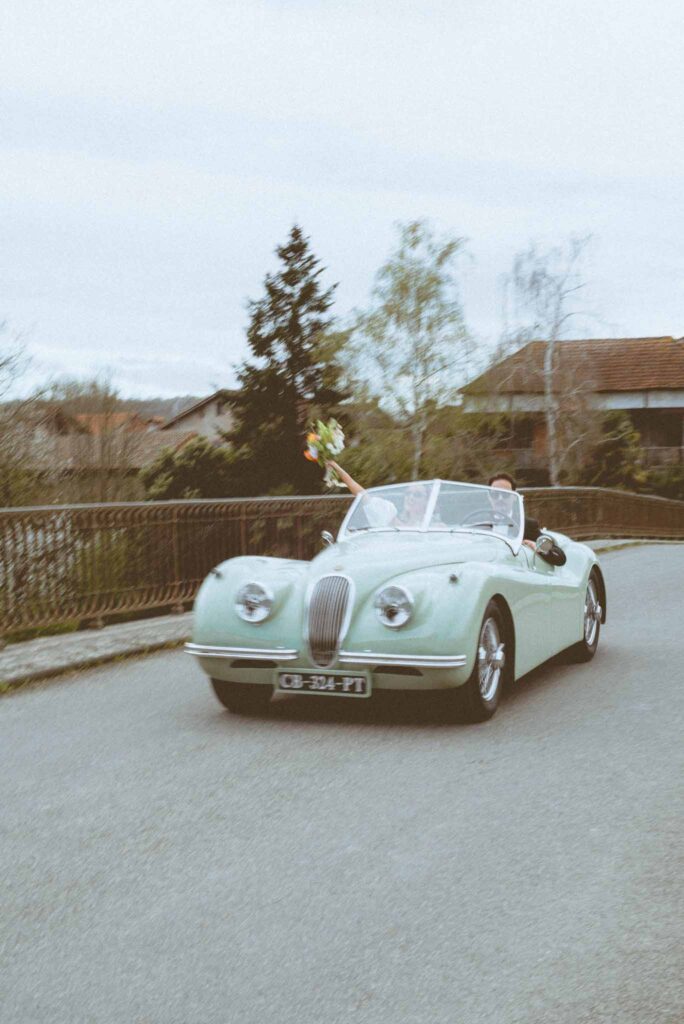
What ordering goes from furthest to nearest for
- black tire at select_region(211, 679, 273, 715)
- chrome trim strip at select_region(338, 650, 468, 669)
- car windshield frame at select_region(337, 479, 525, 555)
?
1. car windshield frame at select_region(337, 479, 525, 555)
2. black tire at select_region(211, 679, 273, 715)
3. chrome trim strip at select_region(338, 650, 468, 669)

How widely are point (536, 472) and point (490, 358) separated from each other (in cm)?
1087

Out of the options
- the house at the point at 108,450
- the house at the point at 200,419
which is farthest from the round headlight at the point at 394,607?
the house at the point at 200,419

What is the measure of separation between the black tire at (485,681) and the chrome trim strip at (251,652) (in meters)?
0.96

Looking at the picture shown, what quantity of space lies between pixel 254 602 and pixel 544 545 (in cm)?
253

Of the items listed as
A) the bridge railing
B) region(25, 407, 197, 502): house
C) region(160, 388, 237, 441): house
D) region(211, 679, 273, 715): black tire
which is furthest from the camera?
region(160, 388, 237, 441): house

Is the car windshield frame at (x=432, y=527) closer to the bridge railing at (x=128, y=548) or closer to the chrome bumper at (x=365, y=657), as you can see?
the chrome bumper at (x=365, y=657)

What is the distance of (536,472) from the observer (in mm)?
57844

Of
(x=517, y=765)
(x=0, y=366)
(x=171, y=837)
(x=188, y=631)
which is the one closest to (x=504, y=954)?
(x=171, y=837)

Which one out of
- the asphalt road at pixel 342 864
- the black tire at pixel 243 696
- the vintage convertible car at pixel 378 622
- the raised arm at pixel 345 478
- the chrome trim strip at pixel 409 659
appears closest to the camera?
the asphalt road at pixel 342 864

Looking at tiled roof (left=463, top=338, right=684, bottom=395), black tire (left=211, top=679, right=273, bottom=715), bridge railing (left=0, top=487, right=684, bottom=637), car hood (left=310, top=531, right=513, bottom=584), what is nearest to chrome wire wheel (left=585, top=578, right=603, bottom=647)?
car hood (left=310, top=531, right=513, bottom=584)

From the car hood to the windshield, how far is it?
0.60ft

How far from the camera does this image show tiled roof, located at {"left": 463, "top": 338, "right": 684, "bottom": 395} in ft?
165

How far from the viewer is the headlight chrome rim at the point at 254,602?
6934 millimetres

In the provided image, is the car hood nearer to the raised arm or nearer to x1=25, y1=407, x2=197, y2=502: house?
the raised arm
